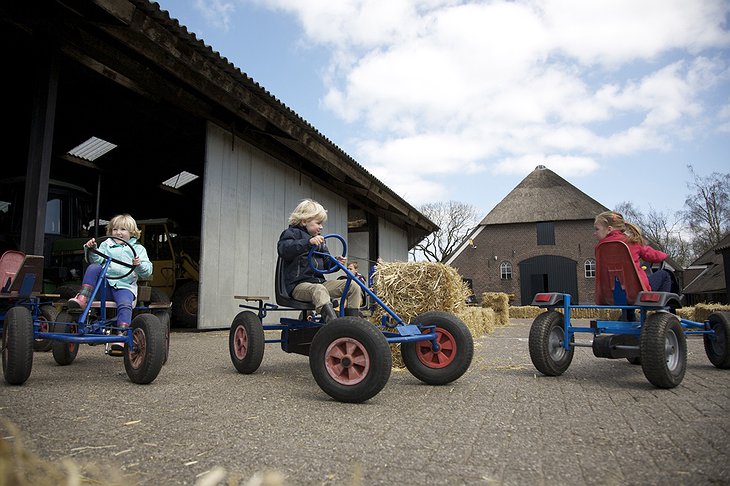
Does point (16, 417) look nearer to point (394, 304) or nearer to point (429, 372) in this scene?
point (429, 372)

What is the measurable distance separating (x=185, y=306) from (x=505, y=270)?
26685 mm

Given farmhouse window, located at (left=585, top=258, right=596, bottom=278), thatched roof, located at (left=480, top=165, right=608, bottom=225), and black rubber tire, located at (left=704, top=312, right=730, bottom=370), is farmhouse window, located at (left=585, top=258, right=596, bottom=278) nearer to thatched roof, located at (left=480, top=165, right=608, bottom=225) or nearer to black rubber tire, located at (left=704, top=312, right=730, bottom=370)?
thatched roof, located at (left=480, top=165, right=608, bottom=225)

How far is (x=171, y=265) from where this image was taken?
34.4ft

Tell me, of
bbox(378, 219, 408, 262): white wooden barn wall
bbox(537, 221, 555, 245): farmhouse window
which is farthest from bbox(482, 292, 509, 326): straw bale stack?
bbox(537, 221, 555, 245): farmhouse window

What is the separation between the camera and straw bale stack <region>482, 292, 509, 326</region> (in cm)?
1683

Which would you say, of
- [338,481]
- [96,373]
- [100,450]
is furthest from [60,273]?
[338,481]

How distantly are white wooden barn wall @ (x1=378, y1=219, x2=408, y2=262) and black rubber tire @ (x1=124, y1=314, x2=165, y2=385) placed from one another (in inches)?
474

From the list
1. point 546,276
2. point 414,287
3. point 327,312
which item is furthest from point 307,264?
point 546,276

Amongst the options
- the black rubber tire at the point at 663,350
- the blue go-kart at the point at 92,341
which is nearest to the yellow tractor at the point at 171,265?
the blue go-kart at the point at 92,341

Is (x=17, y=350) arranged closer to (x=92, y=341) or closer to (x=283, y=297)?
(x=92, y=341)

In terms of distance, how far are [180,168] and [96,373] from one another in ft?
34.4

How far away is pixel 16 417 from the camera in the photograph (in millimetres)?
2441

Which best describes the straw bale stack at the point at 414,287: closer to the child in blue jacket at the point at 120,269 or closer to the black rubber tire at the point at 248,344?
the black rubber tire at the point at 248,344

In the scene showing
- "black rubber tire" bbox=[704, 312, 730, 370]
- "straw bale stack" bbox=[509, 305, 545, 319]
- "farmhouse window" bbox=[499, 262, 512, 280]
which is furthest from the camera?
"farmhouse window" bbox=[499, 262, 512, 280]
